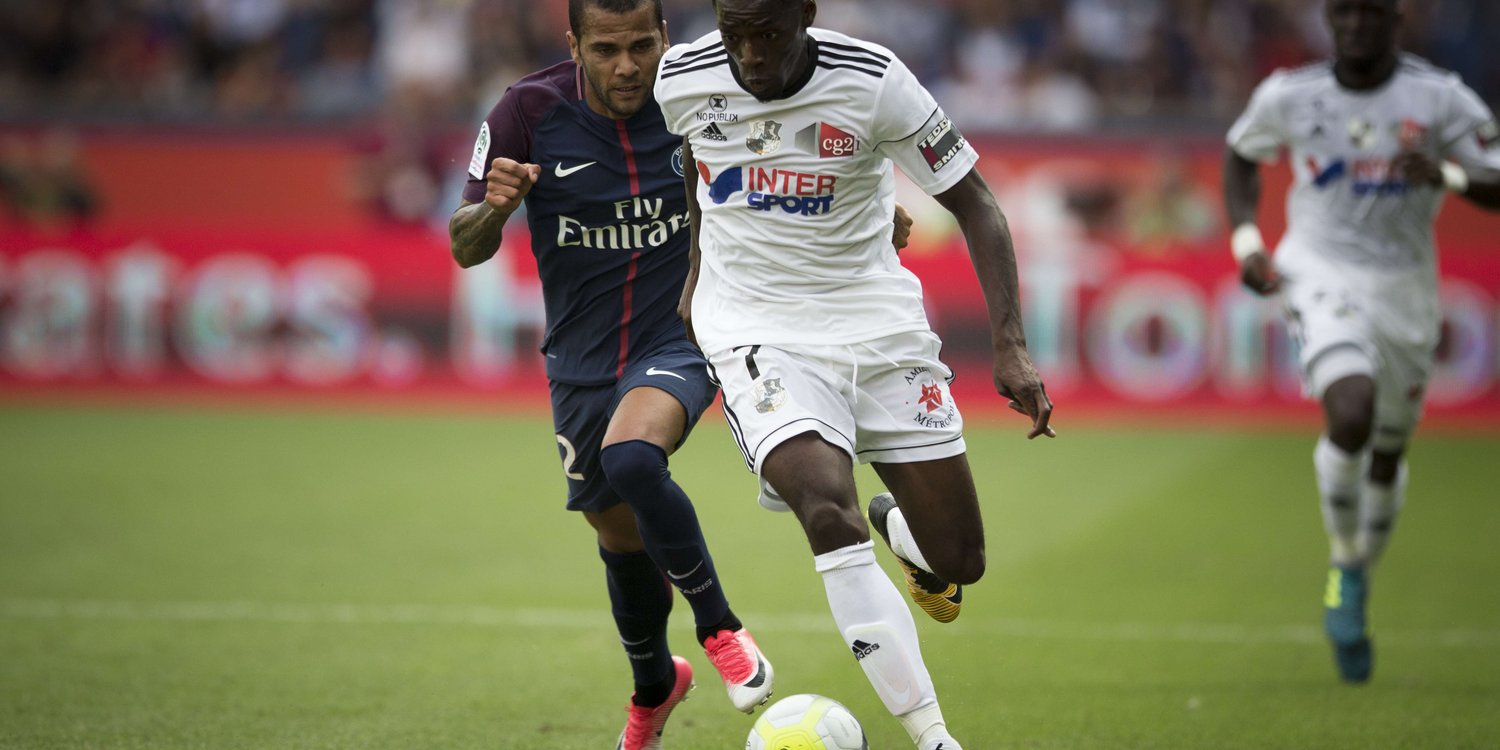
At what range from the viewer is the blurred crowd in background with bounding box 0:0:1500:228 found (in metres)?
16.9

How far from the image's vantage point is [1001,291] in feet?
16.1

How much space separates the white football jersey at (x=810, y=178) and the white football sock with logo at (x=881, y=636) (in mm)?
731

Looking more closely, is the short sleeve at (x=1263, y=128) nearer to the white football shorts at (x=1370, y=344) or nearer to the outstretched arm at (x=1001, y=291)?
the white football shorts at (x=1370, y=344)

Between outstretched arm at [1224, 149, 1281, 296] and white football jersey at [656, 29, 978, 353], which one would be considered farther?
outstretched arm at [1224, 149, 1281, 296]

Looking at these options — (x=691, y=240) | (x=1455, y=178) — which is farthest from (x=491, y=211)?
(x=1455, y=178)

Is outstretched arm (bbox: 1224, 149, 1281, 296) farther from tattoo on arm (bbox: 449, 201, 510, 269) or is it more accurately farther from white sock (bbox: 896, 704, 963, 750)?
tattoo on arm (bbox: 449, 201, 510, 269)

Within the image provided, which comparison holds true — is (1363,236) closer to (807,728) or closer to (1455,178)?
(1455,178)

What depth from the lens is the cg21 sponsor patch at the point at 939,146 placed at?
16.1ft

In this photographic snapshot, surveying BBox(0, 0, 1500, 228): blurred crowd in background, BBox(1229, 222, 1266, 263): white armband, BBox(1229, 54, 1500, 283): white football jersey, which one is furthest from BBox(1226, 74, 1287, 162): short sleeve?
BBox(0, 0, 1500, 228): blurred crowd in background

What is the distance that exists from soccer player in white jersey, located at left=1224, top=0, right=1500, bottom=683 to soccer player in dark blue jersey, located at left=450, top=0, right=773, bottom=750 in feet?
10.0

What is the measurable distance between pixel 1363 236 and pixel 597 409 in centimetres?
384

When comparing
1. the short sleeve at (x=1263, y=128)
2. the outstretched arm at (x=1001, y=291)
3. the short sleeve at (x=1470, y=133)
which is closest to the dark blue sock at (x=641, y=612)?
the outstretched arm at (x=1001, y=291)

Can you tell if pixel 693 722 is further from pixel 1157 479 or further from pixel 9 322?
pixel 9 322

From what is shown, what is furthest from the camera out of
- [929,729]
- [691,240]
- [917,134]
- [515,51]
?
[515,51]
